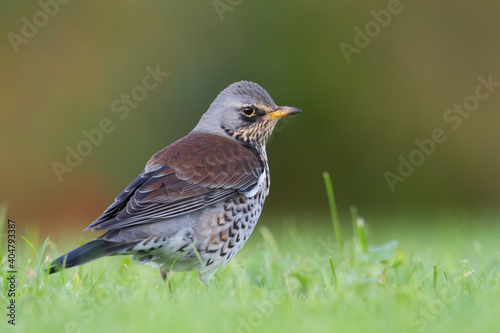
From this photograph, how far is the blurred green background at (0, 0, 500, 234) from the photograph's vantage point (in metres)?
11.2

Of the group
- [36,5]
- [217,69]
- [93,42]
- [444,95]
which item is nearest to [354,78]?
[444,95]

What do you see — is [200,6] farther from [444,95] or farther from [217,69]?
[444,95]

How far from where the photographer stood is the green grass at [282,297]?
334 cm

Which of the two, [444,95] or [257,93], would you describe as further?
[444,95]

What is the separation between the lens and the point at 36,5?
11.0 m

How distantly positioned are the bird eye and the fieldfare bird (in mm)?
314

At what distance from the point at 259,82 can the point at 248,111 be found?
17.8 feet

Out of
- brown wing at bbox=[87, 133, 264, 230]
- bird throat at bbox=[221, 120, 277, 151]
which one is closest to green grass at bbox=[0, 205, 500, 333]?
brown wing at bbox=[87, 133, 264, 230]

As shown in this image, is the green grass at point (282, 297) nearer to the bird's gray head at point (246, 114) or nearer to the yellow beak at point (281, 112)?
the bird's gray head at point (246, 114)

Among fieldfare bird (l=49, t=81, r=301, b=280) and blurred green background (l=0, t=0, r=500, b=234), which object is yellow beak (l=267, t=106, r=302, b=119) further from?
blurred green background (l=0, t=0, r=500, b=234)

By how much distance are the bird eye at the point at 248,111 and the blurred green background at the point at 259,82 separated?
5373 millimetres

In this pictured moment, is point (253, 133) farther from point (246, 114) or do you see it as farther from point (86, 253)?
point (86, 253)

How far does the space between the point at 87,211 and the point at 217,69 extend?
124 inches

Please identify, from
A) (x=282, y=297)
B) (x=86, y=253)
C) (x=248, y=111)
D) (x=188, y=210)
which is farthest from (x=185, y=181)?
(x=282, y=297)
